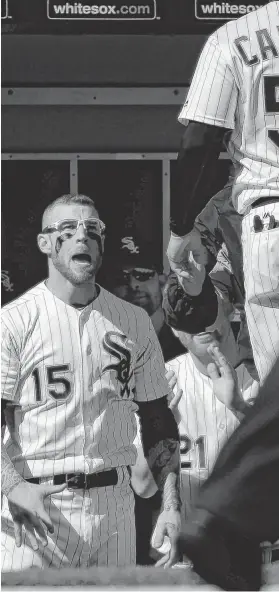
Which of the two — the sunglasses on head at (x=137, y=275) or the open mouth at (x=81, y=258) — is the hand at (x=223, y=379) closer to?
the sunglasses on head at (x=137, y=275)

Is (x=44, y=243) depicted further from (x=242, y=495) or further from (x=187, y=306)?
(x=242, y=495)

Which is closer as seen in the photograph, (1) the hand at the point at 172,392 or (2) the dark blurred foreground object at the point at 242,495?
(2) the dark blurred foreground object at the point at 242,495

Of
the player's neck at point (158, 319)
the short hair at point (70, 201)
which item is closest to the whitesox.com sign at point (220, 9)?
the short hair at point (70, 201)

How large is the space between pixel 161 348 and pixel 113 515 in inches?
24.2

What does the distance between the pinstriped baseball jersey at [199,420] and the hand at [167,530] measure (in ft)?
0.89

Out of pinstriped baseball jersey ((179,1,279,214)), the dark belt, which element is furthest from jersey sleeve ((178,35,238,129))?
the dark belt

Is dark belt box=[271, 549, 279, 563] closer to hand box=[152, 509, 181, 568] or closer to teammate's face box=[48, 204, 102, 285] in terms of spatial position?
hand box=[152, 509, 181, 568]

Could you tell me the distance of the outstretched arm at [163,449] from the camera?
397 cm

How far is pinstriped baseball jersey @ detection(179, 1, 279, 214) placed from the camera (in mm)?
3355

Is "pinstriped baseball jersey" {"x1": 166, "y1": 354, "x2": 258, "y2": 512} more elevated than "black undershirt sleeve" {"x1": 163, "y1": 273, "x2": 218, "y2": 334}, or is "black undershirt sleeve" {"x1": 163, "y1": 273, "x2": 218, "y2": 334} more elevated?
"black undershirt sleeve" {"x1": 163, "y1": 273, "x2": 218, "y2": 334}

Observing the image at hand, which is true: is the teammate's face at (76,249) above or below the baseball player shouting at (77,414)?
above

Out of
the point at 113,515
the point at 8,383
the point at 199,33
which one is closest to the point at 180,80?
the point at 199,33

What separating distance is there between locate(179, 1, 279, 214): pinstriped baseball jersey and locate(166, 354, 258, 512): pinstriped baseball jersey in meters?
1.04

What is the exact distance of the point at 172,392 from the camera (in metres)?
4.27
